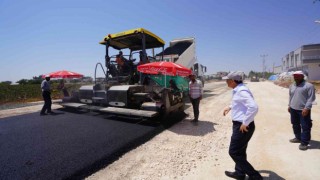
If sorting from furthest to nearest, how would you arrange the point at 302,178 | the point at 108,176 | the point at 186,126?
the point at 186,126
the point at 108,176
the point at 302,178

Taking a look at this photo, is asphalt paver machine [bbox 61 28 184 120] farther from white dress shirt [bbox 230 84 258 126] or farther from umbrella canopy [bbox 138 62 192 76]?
white dress shirt [bbox 230 84 258 126]

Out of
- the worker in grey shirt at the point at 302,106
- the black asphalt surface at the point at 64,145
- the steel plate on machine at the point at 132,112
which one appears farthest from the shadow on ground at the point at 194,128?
the worker in grey shirt at the point at 302,106

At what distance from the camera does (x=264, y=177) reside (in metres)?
2.91

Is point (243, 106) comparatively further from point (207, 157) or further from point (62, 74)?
point (62, 74)

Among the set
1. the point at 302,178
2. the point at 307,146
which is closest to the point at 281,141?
the point at 307,146

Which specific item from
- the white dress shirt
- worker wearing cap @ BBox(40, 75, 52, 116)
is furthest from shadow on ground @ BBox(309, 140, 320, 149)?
worker wearing cap @ BBox(40, 75, 52, 116)

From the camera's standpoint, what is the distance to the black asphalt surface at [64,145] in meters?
3.10

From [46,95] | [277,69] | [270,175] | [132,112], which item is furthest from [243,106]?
[277,69]

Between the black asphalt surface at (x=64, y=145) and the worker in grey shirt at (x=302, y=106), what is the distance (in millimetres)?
3190

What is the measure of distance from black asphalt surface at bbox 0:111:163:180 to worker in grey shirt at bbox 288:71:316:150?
10.5 ft

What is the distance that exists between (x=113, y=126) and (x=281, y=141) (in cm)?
416

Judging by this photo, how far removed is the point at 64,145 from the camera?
4113 millimetres

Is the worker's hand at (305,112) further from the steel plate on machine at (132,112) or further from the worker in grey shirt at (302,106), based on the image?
the steel plate on machine at (132,112)

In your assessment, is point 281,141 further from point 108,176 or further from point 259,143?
point 108,176
